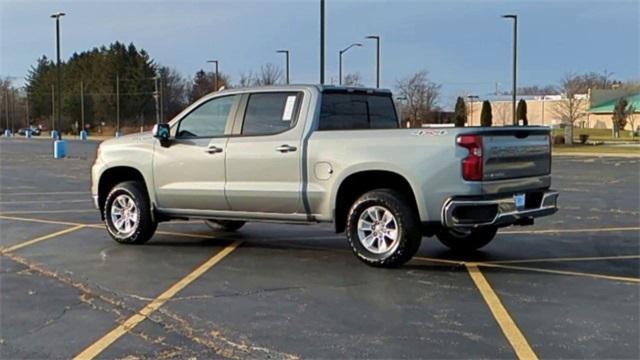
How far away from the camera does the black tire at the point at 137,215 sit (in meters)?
9.06

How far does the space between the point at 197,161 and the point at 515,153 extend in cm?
370

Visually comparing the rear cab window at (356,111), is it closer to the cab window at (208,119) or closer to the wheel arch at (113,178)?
the cab window at (208,119)

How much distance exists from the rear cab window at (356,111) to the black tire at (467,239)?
60.8 inches

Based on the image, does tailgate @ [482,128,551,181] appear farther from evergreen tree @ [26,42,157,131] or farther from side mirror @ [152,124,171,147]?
evergreen tree @ [26,42,157,131]

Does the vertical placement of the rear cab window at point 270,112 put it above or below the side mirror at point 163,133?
above

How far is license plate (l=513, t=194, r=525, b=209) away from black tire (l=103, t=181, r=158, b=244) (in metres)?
4.51

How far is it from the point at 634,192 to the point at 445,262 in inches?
401

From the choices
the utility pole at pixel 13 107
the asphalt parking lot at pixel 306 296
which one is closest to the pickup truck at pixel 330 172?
the asphalt parking lot at pixel 306 296

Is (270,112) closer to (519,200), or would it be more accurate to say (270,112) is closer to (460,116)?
(519,200)

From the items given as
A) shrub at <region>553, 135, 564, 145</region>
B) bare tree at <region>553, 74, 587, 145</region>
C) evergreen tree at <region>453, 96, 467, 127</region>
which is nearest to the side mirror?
evergreen tree at <region>453, 96, 467, 127</region>

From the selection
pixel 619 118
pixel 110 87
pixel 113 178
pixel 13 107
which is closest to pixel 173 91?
pixel 110 87

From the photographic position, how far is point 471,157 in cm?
694

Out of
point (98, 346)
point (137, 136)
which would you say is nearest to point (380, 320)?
point (98, 346)

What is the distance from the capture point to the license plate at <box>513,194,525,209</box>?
7.35 metres
